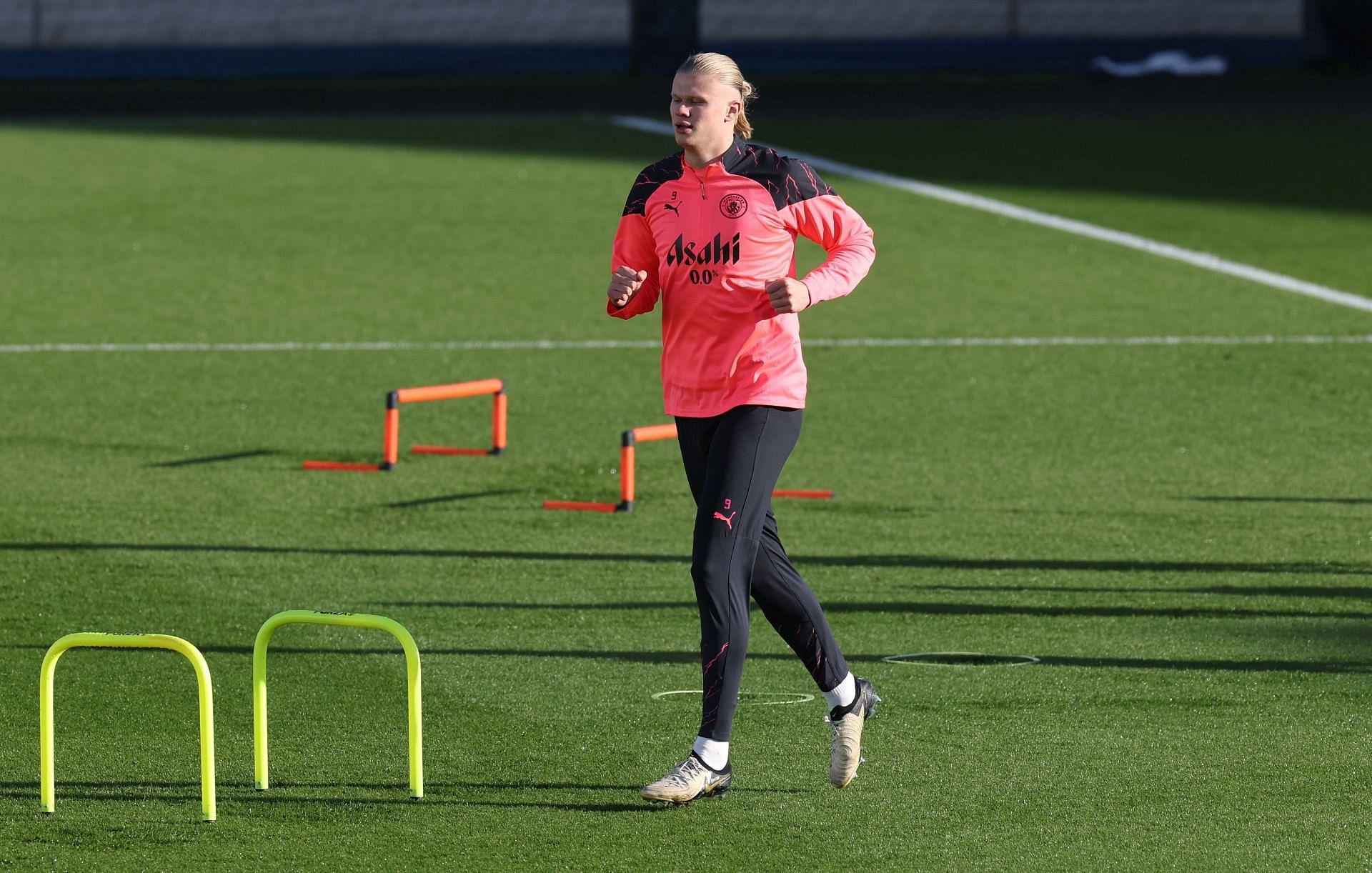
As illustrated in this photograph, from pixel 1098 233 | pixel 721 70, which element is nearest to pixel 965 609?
pixel 721 70

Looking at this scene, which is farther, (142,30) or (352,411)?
(142,30)

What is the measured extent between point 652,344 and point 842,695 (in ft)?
34.1

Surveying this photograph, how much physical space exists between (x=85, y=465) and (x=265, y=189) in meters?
12.8

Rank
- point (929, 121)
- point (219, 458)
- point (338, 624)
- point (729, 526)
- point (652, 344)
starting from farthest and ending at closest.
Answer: point (929, 121) < point (652, 344) < point (219, 458) < point (729, 526) < point (338, 624)

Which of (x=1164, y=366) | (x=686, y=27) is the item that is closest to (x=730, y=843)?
(x=1164, y=366)

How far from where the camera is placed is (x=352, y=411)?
14.0 meters

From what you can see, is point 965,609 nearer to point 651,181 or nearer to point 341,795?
point 651,181

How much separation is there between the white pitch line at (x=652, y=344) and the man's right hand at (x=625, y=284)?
9.97 meters

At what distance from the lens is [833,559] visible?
966 cm

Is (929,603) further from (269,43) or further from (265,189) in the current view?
(269,43)

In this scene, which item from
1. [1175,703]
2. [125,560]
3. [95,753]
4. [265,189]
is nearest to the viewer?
[95,753]

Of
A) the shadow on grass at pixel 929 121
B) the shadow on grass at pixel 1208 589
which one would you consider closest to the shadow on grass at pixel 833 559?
the shadow on grass at pixel 1208 589

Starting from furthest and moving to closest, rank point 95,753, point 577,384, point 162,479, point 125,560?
point 577,384, point 162,479, point 125,560, point 95,753

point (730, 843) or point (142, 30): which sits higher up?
point (142, 30)
